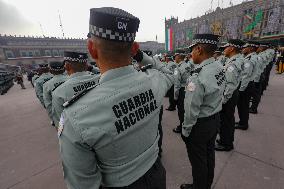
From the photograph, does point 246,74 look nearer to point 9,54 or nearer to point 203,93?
point 203,93

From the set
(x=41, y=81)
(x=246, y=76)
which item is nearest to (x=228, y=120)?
(x=246, y=76)

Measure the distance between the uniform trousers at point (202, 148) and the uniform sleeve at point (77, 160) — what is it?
5.04 ft

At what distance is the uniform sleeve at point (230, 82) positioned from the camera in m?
3.31

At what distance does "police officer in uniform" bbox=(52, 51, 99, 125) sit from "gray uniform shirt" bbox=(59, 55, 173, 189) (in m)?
1.58

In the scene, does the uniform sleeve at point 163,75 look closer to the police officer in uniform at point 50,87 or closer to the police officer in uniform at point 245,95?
the police officer in uniform at point 50,87

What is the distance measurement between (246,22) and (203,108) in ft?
136

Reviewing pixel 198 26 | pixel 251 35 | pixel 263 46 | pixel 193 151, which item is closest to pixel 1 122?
pixel 193 151

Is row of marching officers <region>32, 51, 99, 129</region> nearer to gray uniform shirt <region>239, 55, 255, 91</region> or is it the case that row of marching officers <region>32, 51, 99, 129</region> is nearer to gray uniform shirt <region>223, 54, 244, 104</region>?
gray uniform shirt <region>223, 54, 244, 104</region>

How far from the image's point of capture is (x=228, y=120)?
11.4 feet

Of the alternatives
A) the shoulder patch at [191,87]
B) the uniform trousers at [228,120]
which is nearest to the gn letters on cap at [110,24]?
the shoulder patch at [191,87]

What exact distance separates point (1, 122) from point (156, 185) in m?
7.64

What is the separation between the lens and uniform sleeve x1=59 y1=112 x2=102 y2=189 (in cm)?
95

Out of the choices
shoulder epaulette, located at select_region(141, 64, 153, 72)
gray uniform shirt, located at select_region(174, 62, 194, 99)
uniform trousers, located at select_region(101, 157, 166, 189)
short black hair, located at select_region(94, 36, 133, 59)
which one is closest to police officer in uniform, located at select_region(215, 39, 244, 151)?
gray uniform shirt, located at select_region(174, 62, 194, 99)

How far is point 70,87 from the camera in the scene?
248 cm
